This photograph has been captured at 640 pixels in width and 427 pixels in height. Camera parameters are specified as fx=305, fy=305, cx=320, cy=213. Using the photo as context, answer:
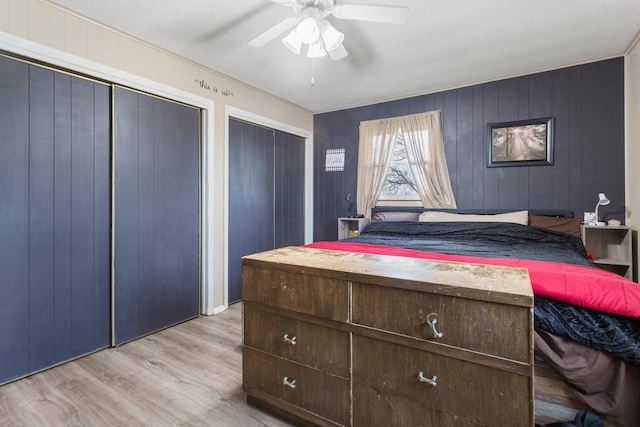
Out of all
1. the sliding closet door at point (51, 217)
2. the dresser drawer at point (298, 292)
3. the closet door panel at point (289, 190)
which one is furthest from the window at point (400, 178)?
the sliding closet door at point (51, 217)

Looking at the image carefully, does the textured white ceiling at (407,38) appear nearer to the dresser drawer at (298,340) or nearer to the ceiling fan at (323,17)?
the ceiling fan at (323,17)

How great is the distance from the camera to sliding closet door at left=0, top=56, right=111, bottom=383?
1935 mm

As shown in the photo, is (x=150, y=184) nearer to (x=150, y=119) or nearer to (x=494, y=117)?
(x=150, y=119)

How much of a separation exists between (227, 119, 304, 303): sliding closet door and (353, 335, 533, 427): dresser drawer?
2.44 meters

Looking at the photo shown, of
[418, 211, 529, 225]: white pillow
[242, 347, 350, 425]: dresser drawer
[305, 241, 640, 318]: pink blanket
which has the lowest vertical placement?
[242, 347, 350, 425]: dresser drawer

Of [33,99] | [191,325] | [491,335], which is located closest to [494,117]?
[491,335]

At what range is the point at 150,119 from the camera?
105 inches

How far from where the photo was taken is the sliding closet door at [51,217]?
1.93 meters

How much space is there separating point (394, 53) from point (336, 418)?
2838mm

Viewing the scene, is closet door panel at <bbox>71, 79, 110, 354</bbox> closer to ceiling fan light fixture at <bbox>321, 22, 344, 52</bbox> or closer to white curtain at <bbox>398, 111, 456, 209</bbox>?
ceiling fan light fixture at <bbox>321, 22, 344, 52</bbox>

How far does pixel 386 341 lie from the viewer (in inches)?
48.2

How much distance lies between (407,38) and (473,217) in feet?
6.29

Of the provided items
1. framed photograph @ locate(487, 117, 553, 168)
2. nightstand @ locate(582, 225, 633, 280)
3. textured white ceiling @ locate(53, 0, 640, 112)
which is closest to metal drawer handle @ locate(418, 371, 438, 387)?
textured white ceiling @ locate(53, 0, 640, 112)

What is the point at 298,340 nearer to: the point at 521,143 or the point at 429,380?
the point at 429,380
